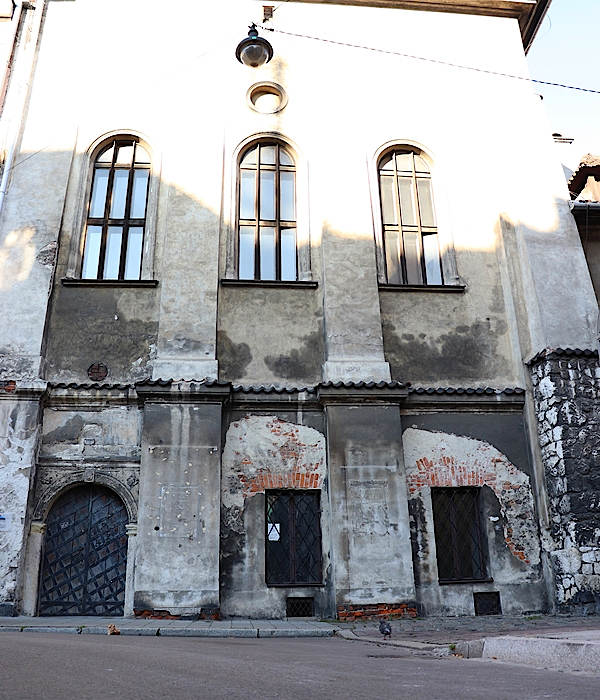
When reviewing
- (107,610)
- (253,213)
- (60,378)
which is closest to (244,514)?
(107,610)

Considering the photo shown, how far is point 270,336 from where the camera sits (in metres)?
10.6

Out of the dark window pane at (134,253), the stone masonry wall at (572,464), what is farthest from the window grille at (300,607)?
the dark window pane at (134,253)

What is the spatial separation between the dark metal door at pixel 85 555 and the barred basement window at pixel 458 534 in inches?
178

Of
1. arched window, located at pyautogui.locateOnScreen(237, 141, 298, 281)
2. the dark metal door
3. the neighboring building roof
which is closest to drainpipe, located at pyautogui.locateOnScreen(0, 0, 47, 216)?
arched window, located at pyautogui.locateOnScreen(237, 141, 298, 281)

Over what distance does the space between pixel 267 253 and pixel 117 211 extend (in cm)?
272

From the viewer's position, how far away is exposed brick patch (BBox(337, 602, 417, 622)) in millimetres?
8797

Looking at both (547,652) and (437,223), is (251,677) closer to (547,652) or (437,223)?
(547,652)

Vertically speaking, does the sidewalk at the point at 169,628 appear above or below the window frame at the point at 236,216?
below

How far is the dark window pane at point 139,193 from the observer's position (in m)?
11.6

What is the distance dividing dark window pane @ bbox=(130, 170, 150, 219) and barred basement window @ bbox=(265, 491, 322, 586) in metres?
5.39

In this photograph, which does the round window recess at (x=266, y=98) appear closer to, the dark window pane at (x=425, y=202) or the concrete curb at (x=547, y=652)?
the dark window pane at (x=425, y=202)

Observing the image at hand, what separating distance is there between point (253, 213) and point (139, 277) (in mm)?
2325

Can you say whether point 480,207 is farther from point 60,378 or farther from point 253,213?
point 60,378

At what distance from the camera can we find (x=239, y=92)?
12344mm
